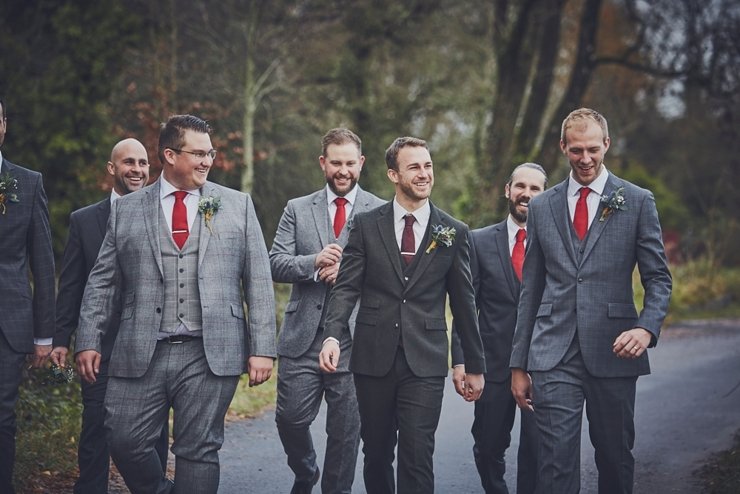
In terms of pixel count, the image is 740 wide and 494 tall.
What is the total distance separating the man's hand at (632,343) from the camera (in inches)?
211

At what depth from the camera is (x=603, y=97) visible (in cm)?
3397

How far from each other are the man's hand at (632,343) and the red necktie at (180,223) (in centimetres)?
253

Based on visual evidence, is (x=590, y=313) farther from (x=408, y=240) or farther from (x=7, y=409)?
(x=7, y=409)

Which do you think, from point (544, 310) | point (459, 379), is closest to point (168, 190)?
point (459, 379)

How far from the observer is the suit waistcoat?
18.7 feet

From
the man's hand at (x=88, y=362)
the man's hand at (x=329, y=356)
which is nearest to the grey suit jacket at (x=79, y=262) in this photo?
the man's hand at (x=88, y=362)

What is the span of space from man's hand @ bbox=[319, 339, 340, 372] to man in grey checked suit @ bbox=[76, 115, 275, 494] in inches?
12.1

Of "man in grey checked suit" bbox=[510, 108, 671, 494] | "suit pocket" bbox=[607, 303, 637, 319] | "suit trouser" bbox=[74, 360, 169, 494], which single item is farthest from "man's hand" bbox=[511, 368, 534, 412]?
"suit trouser" bbox=[74, 360, 169, 494]


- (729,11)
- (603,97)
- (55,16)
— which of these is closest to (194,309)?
(55,16)

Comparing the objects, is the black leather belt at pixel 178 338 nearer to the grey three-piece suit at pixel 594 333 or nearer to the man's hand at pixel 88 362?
the man's hand at pixel 88 362

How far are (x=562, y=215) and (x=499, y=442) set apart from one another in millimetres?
1976

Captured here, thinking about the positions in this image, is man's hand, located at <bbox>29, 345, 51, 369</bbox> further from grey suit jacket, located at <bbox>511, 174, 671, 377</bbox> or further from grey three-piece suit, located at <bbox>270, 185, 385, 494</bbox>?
grey suit jacket, located at <bbox>511, 174, 671, 377</bbox>

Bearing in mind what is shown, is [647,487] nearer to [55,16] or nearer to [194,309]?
[194,309]

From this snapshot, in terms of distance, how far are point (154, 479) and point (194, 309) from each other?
1.00 meters
